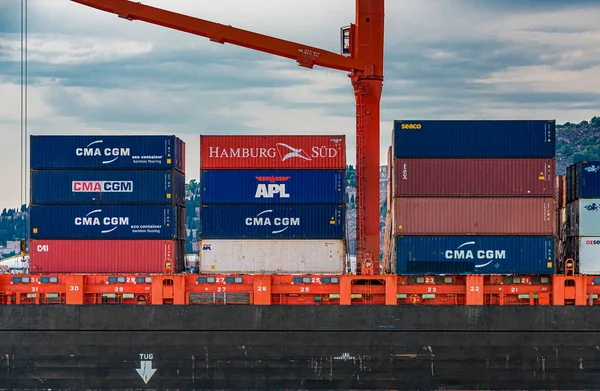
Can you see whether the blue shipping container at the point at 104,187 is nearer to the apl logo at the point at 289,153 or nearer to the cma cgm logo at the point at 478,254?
the apl logo at the point at 289,153

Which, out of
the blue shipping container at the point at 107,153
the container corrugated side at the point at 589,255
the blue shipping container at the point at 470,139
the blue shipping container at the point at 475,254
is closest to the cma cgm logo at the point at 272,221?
the blue shipping container at the point at 107,153

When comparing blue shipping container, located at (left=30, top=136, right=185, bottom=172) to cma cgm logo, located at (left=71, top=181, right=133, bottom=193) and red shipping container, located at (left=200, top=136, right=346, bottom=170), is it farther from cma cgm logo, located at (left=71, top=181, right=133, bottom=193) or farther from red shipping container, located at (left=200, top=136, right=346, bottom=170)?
red shipping container, located at (left=200, top=136, right=346, bottom=170)

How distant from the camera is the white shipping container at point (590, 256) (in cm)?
6475

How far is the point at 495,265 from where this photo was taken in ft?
209

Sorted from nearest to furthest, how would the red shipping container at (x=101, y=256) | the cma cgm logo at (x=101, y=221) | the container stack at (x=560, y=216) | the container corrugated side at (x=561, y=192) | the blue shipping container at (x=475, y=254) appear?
1. the blue shipping container at (x=475, y=254)
2. the red shipping container at (x=101, y=256)
3. the cma cgm logo at (x=101, y=221)
4. the container stack at (x=560, y=216)
5. the container corrugated side at (x=561, y=192)

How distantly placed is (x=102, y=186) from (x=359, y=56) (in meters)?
16.1

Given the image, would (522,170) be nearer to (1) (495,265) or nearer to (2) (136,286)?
(1) (495,265)

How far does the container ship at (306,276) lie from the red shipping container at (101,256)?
0.25ft

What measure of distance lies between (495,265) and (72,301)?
22812 mm

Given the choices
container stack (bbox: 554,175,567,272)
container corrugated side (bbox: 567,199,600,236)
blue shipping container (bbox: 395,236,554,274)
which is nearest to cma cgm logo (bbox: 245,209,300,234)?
blue shipping container (bbox: 395,236,554,274)

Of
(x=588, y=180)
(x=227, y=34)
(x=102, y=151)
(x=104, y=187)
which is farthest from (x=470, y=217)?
(x=102, y=151)

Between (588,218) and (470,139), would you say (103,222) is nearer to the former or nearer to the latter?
(470,139)

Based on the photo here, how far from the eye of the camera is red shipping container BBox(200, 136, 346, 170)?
65.1m

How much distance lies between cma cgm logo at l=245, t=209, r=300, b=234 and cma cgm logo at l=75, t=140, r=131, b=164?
26.0 ft
